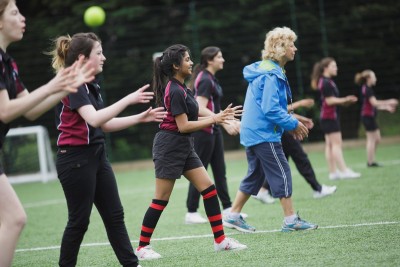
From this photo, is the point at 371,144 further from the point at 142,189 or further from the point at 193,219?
the point at 193,219

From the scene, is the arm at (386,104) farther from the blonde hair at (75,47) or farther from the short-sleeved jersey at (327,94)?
the blonde hair at (75,47)

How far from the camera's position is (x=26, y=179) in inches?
717

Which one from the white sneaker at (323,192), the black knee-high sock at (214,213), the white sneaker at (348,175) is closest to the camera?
the black knee-high sock at (214,213)

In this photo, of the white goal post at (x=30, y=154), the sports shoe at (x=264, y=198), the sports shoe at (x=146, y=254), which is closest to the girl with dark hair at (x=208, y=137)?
the sports shoe at (x=264, y=198)

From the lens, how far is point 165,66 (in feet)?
23.0

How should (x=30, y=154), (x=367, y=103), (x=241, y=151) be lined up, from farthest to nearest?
(x=241, y=151)
(x=30, y=154)
(x=367, y=103)

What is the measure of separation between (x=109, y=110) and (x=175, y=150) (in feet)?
5.83

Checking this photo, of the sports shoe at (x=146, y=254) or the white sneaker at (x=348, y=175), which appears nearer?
the sports shoe at (x=146, y=254)

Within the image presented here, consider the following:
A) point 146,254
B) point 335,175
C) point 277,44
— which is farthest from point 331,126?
point 146,254

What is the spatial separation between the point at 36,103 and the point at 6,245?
1063 mm

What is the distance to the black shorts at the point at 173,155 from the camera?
6.87 meters

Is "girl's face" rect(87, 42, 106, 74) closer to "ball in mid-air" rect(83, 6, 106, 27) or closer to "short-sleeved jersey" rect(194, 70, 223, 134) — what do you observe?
"short-sleeved jersey" rect(194, 70, 223, 134)

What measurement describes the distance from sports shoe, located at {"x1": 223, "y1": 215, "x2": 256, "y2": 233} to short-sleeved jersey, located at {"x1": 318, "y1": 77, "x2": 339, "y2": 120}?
4.86m

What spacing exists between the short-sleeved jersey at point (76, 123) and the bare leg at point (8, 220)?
2.38 ft
